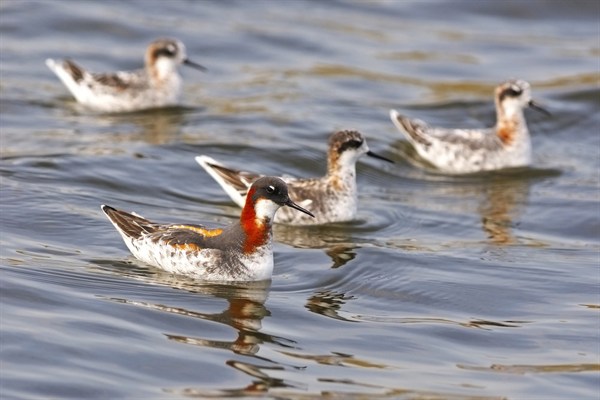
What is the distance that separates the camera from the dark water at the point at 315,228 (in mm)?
10539

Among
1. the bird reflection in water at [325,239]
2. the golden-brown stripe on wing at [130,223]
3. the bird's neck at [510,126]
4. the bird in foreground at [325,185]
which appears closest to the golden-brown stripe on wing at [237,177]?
the bird in foreground at [325,185]

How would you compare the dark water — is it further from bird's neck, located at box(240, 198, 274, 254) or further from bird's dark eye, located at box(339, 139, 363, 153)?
bird's dark eye, located at box(339, 139, 363, 153)

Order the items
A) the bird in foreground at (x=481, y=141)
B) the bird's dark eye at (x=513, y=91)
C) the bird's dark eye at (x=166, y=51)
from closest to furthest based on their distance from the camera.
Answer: the bird in foreground at (x=481, y=141)
the bird's dark eye at (x=513, y=91)
the bird's dark eye at (x=166, y=51)

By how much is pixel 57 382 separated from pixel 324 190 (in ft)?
21.8

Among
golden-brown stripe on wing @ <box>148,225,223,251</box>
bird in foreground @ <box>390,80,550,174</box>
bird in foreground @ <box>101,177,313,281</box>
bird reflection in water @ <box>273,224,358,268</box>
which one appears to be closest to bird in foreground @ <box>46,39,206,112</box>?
bird in foreground @ <box>390,80,550,174</box>

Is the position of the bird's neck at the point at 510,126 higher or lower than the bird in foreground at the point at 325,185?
higher

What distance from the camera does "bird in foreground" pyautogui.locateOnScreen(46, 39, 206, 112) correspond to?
20.9m

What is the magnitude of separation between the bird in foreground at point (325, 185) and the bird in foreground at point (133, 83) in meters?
5.19

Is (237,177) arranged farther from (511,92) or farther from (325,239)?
(511,92)

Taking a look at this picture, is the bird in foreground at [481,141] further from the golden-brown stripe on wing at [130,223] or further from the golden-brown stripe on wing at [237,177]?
the golden-brown stripe on wing at [130,223]

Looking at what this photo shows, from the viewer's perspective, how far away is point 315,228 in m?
15.7

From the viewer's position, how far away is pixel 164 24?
25.6m

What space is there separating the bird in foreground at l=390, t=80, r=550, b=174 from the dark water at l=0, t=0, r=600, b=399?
282 millimetres

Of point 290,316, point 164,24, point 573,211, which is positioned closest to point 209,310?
point 290,316
